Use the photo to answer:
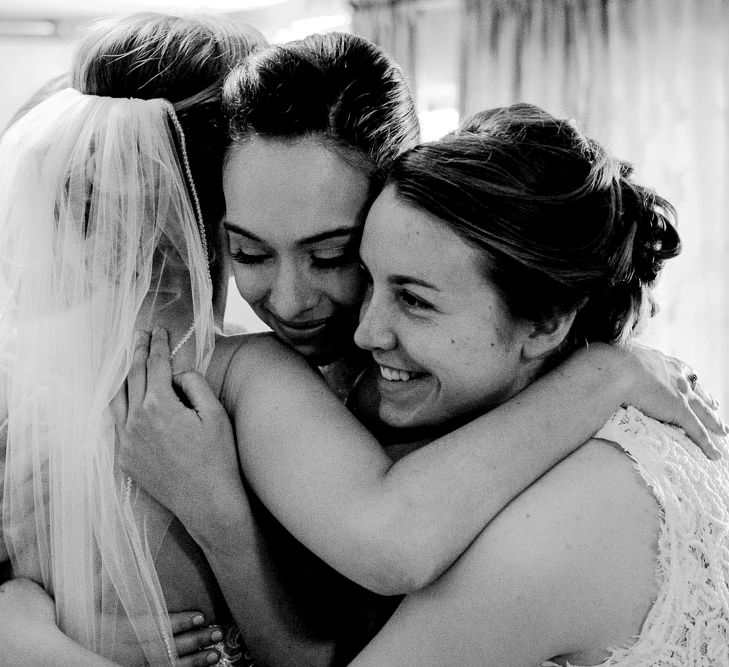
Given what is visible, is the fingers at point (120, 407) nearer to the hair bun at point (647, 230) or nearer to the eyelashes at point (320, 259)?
the eyelashes at point (320, 259)

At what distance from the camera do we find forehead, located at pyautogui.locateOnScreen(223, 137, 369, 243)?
4.65 ft

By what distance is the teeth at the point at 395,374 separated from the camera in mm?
1455

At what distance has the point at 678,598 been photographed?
118 cm

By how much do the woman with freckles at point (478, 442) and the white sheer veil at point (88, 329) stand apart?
0.22 ft

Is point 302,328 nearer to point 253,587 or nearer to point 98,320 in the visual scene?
point 98,320

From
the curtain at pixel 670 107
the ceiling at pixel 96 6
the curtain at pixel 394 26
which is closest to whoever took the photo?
the curtain at pixel 670 107

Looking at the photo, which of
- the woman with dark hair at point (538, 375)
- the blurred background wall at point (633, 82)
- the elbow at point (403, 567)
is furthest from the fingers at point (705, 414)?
the blurred background wall at point (633, 82)

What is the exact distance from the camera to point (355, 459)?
1244mm

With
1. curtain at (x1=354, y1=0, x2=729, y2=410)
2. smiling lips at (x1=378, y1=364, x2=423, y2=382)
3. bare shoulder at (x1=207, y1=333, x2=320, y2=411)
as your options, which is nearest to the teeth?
smiling lips at (x1=378, y1=364, x2=423, y2=382)

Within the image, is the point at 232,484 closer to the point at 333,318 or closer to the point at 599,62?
the point at 333,318

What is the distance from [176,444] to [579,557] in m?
0.62

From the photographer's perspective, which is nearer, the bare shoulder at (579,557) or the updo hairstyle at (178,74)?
the bare shoulder at (579,557)

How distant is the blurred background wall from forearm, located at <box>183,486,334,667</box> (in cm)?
280

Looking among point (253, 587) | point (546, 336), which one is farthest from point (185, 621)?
point (546, 336)
